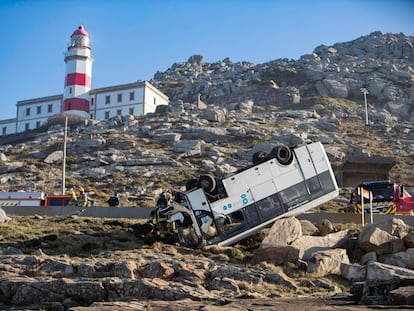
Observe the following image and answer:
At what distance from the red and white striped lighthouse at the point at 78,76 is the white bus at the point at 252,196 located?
6036 cm

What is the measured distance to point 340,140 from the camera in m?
59.9

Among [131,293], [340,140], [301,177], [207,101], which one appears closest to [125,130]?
[340,140]

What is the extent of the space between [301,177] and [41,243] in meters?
10.4

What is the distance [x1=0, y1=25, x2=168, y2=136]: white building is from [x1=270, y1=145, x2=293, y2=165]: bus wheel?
189ft

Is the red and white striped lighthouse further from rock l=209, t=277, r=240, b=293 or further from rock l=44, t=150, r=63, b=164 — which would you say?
rock l=209, t=277, r=240, b=293

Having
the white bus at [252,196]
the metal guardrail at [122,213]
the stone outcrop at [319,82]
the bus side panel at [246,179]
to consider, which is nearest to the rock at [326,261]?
the white bus at [252,196]

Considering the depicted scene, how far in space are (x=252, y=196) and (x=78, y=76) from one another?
63.9 meters

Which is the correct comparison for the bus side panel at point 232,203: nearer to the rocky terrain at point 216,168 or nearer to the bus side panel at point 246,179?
the bus side panel at point 246,179

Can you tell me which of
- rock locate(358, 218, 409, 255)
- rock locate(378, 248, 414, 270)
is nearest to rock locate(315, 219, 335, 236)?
rock locate(358, 218, 409, 255)

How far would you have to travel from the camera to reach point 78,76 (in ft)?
259

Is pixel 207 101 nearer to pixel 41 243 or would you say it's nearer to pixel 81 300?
pixel 41 243

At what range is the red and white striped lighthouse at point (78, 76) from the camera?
78.0 meters

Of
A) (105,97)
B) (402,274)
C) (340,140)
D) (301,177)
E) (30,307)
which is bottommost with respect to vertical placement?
(30,307)

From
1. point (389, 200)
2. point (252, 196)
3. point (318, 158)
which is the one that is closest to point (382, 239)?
point (318, 158)
